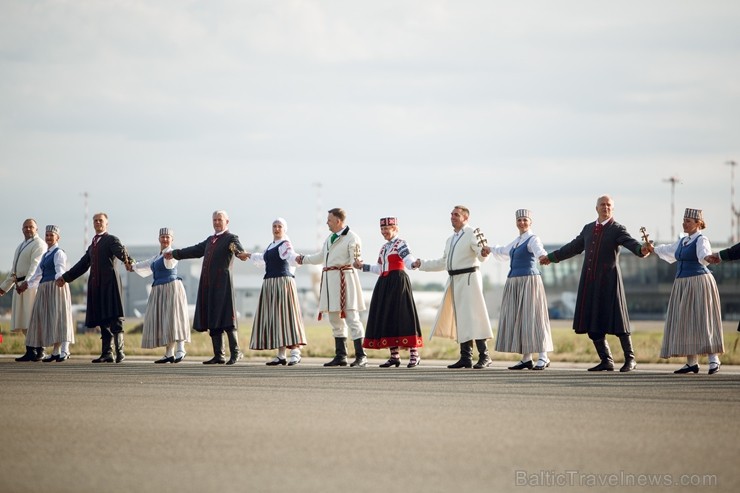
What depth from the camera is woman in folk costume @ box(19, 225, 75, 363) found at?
18.2m

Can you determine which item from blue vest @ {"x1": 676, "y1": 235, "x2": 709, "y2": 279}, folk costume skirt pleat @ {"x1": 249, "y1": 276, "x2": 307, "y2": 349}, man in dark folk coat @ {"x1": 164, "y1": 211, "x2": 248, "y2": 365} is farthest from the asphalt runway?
man in dark folk coat @ {"x1": 164, "y1": 211, "x2": 248, "y2": 365}

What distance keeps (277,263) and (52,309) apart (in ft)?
13.3

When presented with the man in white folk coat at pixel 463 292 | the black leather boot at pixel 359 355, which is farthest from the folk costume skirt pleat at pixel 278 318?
the man in white folk coat at pixel 463 292

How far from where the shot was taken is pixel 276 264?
16.9 metres

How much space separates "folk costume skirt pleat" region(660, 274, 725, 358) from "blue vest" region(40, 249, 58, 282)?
9837 millimetres

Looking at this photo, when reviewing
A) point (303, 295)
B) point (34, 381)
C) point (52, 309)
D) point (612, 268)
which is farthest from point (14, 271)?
point (303, 295)

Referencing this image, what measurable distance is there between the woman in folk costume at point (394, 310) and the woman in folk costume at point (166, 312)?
3.12 meters

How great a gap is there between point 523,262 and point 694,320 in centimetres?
248

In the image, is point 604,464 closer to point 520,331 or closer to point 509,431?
point 509,431

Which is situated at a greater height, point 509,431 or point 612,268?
point 612,268

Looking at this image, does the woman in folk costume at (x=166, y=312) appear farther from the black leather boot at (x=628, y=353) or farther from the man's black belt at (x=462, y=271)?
the black leather boot at (x=628, y=353)

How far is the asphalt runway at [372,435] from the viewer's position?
615 centimetres

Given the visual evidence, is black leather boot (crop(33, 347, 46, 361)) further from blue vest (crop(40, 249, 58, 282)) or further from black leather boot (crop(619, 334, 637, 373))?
black leather boot (crop(619, 334, 637, 373))

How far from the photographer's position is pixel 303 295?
103 m
